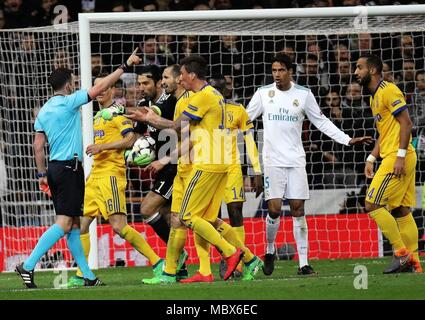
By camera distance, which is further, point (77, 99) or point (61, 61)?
point (61, 61)

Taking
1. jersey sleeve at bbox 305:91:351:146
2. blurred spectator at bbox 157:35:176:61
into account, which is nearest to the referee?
jersey sleeve at bbox 305:91:351:146

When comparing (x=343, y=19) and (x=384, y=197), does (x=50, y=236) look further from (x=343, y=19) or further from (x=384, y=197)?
(x=343, y=19)

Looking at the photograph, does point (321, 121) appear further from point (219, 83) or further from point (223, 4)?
point (223, 4)

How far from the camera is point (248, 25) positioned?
14398 millimetres

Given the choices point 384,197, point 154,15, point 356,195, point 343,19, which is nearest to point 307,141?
point 356,195

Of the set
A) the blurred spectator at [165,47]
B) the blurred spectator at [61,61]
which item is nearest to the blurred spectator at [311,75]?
the blurred spectator at [165,47]

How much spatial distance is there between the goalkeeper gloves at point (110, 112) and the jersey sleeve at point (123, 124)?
0.07 metres

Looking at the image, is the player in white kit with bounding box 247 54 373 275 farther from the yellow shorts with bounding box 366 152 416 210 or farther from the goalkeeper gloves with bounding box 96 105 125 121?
the goalkeeper gloves with bounding box 96 105 125 121

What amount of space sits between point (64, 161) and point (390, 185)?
3363 mm

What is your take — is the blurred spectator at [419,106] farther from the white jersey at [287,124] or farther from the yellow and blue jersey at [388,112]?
the yellow and blue jersey at [388,112]

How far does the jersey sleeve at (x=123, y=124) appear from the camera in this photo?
1155 cm

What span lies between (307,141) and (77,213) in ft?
18.7

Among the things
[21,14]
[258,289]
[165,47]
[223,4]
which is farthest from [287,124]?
[21,14]

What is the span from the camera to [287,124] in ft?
40.4
